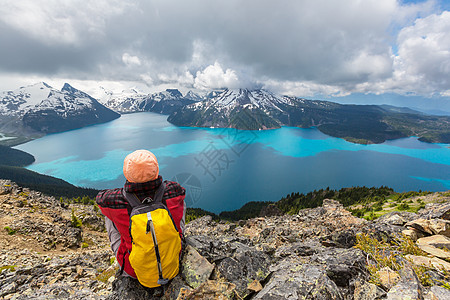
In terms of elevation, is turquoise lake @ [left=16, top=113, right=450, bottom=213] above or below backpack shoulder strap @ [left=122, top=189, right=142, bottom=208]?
below

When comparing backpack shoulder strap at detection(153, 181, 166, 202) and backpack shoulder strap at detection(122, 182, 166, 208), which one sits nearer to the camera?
backpack shoulder strap at detection(122, 182, 166, 208)

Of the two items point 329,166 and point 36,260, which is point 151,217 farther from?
point 329,166

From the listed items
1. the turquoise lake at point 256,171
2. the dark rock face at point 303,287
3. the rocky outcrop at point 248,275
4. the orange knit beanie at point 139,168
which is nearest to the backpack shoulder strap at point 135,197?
the orange knit beanie at point 139,168

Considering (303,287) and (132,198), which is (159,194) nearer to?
(132,198)

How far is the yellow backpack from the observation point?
2.45 metres

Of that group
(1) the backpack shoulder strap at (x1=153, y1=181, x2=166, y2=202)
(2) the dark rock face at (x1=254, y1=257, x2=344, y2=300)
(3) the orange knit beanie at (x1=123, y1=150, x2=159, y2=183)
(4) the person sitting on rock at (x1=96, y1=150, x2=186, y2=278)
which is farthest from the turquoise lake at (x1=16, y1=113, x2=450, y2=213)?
(3) the orange knit beanie at (x1=123, y1=150, x2=159, y2=183)

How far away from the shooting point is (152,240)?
2.47 meters

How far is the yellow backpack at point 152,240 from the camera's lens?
245cm

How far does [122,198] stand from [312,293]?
341 cm

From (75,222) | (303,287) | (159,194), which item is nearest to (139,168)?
(159,194)

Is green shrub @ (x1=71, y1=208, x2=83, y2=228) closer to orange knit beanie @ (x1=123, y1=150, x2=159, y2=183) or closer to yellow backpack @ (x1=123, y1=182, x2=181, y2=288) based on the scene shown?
yellow backpack @ (x1=123, y1=182, x2=181, y2=288)

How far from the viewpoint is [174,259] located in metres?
2.84

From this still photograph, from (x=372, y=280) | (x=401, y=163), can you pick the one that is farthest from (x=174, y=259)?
(x=401, y=163)

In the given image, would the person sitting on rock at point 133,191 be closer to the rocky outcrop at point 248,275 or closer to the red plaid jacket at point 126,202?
the red plaid jacket at point 126,202
